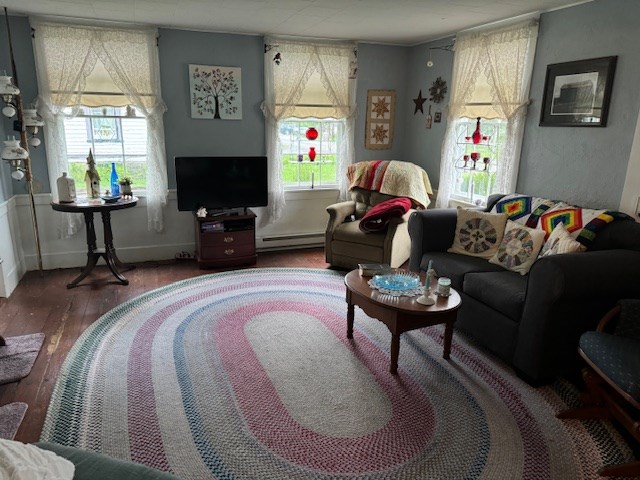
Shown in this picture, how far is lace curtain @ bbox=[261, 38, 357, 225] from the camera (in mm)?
4617

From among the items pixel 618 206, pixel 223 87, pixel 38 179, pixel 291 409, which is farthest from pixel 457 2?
pixel 38 179

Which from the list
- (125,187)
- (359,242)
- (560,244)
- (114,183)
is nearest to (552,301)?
(560,244)

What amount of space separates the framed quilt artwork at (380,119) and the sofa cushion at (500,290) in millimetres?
2657

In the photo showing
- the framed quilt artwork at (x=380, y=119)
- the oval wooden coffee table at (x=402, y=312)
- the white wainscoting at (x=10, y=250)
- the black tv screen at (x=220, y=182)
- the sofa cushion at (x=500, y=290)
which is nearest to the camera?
the oval wooden coffee table at (x=402, y=312)

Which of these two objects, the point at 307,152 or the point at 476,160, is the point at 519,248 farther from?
the point at 307,152

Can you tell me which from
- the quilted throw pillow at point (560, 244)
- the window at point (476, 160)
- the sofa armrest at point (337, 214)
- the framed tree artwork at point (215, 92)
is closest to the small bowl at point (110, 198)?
the framed tree artwork at point (215, 92)

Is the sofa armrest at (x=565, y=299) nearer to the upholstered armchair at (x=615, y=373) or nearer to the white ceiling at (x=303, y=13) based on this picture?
the upholstered armchair at (x=615, y=373)

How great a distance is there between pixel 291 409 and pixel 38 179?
3.40 meters

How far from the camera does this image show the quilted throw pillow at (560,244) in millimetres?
2703

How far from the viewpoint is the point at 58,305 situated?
3.49 metres

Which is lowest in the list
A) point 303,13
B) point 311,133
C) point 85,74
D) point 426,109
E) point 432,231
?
point 432,231

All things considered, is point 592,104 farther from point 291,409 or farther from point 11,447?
point 11,447

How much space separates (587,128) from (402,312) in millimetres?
2094

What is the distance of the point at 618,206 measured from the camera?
10.0 ft
